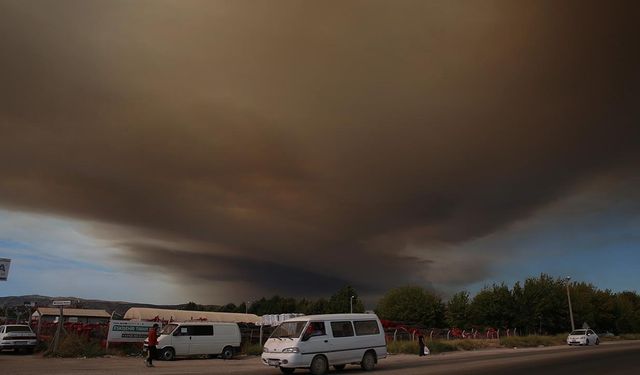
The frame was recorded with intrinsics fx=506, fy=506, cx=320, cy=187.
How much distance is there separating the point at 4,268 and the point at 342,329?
2121 centimetres

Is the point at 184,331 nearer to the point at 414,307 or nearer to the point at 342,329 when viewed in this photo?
the point at 342,329

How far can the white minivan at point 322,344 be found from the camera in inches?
769

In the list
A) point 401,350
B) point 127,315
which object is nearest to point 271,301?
point 127,315

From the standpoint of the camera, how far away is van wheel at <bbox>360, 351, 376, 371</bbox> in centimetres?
2166

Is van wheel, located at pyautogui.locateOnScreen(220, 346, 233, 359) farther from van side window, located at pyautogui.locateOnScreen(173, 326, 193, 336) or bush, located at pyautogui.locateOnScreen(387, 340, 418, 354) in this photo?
bush, located at pyautogui.locateOnScreen(387, 340, 418, 354)

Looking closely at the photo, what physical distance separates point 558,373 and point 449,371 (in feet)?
13.7

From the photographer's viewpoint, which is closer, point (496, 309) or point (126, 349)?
point (126, 349)

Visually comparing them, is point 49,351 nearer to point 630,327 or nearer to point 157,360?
point 157,360

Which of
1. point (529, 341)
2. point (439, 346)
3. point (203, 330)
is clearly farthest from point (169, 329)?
point (529, 341)

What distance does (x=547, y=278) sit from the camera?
3381 inches

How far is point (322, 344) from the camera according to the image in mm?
20125

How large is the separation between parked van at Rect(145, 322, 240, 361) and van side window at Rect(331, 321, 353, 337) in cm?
1120

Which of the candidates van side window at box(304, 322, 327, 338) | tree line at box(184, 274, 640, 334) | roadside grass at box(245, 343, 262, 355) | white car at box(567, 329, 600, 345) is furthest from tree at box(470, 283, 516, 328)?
van side window at box(304, 322, 327, 338)

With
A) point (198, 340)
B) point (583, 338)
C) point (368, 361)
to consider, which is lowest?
point (368, 361)
